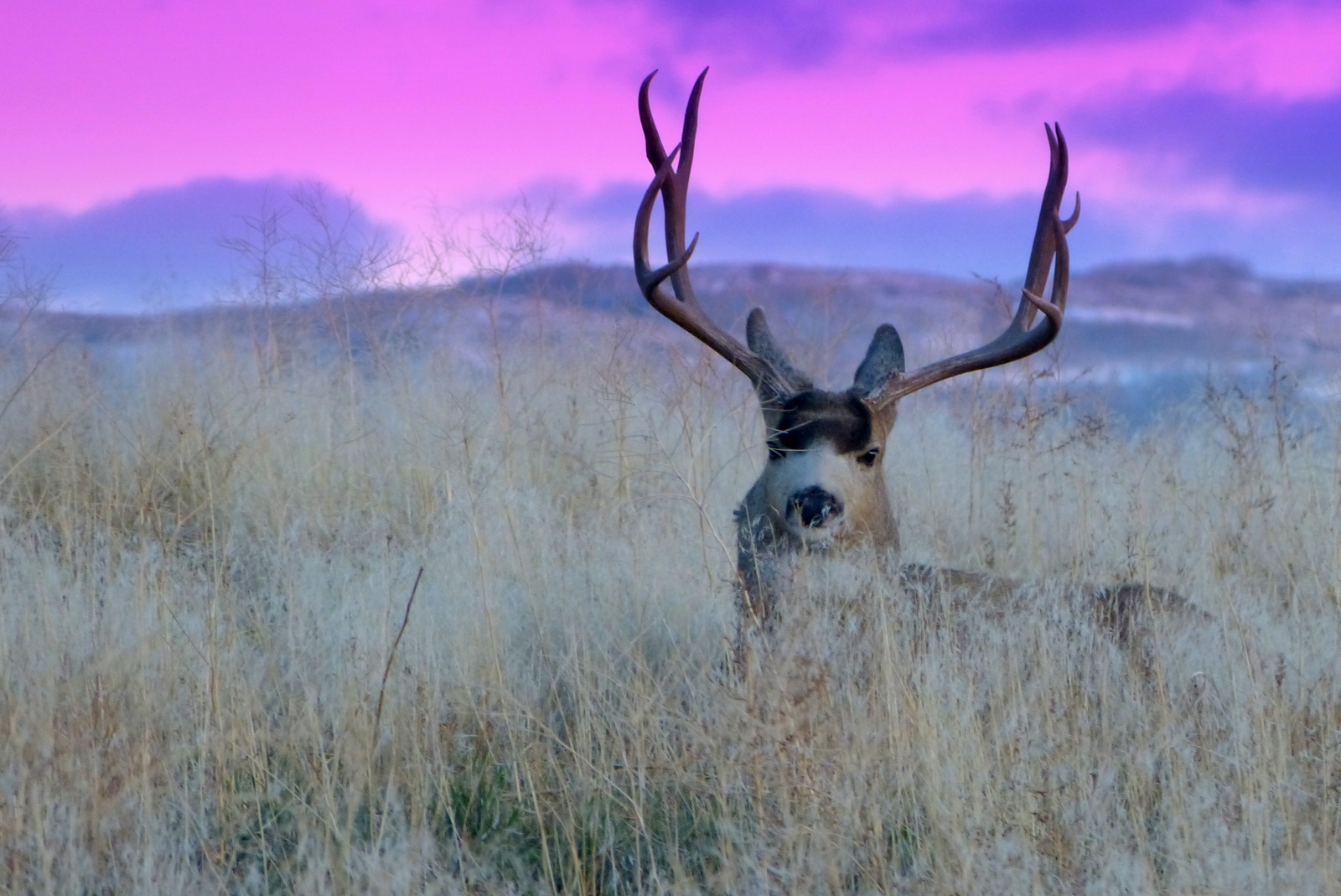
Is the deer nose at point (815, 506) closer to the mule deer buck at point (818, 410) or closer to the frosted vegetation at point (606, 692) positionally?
the mule deer buck at point (818, 410)

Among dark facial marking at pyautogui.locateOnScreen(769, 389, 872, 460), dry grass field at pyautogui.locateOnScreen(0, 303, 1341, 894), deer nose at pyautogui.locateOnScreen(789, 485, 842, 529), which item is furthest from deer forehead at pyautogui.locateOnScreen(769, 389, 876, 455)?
dry grass field at pyautogui.locateOnScreen(0, 303, 1341, 894)

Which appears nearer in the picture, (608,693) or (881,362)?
(608,693)

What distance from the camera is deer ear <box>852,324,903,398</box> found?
17.5 ft

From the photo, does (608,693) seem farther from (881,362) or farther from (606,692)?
(881,362)

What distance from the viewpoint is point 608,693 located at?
4883mm

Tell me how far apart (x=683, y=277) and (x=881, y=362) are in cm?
88

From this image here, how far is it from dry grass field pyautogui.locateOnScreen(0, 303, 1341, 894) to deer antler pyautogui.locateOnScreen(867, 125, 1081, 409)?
2.45 feet

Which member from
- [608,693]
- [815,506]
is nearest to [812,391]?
[815,506]

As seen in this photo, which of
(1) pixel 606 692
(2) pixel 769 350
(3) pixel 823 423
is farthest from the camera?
→ (2) pixel 769 350

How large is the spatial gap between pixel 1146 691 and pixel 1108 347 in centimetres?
1169

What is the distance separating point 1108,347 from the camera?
A: 15.6m

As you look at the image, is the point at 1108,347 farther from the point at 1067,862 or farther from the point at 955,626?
the point at 1067,862

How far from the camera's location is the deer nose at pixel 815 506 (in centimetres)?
489

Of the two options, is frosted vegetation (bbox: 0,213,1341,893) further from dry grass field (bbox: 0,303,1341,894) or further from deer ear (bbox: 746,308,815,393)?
deer ear (bbox: 746,308,815,393)
